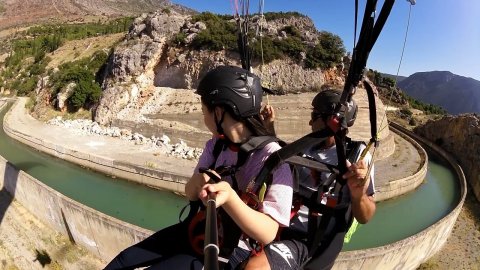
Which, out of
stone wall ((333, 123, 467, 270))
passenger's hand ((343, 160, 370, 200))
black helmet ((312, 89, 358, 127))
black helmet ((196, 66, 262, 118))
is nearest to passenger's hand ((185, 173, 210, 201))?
black helmet ((196, 66, 262, 118))

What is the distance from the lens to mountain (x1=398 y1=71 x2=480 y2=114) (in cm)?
10653

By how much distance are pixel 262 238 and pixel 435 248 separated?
13884 mm

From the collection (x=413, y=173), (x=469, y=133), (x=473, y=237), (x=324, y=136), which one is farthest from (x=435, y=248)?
(x=469, y=133)

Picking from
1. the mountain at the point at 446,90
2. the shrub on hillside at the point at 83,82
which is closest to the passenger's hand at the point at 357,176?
the shrub on hillside at the point at 83,82

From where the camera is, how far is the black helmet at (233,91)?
8.08ft

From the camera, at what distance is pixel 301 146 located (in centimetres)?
234

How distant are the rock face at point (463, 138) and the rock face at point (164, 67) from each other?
9.76m

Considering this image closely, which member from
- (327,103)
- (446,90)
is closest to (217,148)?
(327,103)

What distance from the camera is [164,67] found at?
2984cm

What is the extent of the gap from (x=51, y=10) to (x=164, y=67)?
118 metres

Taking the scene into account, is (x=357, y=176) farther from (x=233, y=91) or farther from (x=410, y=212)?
(x=410, y=212)

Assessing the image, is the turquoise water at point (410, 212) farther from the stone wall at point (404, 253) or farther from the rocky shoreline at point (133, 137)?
the rocky shoreline at point (133, 137)

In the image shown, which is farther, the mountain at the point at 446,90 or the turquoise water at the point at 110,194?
the mountain at the point at 446,90

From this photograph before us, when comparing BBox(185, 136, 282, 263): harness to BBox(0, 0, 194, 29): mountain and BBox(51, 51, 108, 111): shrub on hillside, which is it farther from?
BBox(0, 0, 194, 29): mountain
